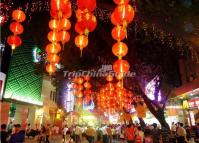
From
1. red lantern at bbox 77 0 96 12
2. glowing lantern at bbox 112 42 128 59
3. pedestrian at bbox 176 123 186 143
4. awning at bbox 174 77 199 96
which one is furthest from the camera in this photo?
awning at bbox 174 77 199 96

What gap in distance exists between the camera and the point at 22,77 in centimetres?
2488

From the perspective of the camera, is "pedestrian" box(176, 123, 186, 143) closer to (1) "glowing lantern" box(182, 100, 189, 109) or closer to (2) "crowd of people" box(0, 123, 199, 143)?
(2) "crowd of people" box(0, 123, 199, 143)

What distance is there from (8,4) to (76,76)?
8.00 meters

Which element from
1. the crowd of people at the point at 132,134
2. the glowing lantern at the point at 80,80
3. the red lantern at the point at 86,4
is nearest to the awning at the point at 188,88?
the crowd of people at the point at 132,134

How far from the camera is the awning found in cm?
1536

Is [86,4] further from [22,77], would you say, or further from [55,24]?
[22,77]

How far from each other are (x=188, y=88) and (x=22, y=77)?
16.1 m

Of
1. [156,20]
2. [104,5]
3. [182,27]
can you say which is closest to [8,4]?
[104,5]

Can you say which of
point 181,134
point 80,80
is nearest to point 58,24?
point 181,134

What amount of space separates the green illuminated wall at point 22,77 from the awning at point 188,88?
570 inches

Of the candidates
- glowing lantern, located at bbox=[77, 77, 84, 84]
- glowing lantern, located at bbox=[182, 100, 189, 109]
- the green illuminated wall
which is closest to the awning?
glowing lantern, located at bbox=[182, 100, 189, 109]

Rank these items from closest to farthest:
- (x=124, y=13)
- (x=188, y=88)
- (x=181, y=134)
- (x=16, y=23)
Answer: (x=124, y=13)
(x=16, y=23)
(x=181, y=134)
(x=188, y=88)

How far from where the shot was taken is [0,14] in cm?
1278

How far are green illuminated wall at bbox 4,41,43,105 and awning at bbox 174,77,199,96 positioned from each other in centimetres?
1447
